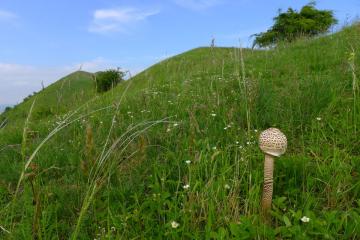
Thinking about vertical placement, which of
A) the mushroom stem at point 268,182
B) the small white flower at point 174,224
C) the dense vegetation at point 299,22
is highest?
the dense vegetation at point 299,22

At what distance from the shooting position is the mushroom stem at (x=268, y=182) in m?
2.81

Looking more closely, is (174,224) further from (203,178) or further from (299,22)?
(299,22)

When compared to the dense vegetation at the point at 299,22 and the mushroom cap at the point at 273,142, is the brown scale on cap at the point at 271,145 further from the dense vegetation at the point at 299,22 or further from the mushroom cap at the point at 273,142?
the dense vegetation at the point at 299,22

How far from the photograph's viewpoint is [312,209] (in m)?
3.02

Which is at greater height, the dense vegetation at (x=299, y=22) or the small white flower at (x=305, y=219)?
the dense vegetation at (x=299, y=22)

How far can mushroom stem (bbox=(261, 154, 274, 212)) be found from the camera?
2.81m

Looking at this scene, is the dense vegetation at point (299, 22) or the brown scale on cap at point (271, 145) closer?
the brown scale on cap at point (271, 145)

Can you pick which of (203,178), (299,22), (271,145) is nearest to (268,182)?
(271,145)

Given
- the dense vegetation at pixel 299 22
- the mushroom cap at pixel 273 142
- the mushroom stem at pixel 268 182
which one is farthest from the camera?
the dense vegetation at pixel 299 22

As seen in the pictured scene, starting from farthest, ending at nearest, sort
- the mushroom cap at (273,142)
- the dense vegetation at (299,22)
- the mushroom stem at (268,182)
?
the dense vegetation at (299,22), the mushroom stem at (268,182), the mushroom cap at (273,142)

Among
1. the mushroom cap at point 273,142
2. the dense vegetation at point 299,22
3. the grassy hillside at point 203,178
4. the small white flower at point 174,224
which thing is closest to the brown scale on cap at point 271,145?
the mushroom cap at point 273,142

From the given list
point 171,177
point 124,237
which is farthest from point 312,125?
point 124,237

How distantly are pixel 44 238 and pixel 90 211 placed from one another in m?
0.40

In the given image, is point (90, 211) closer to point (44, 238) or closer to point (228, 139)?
point (44, 238)
